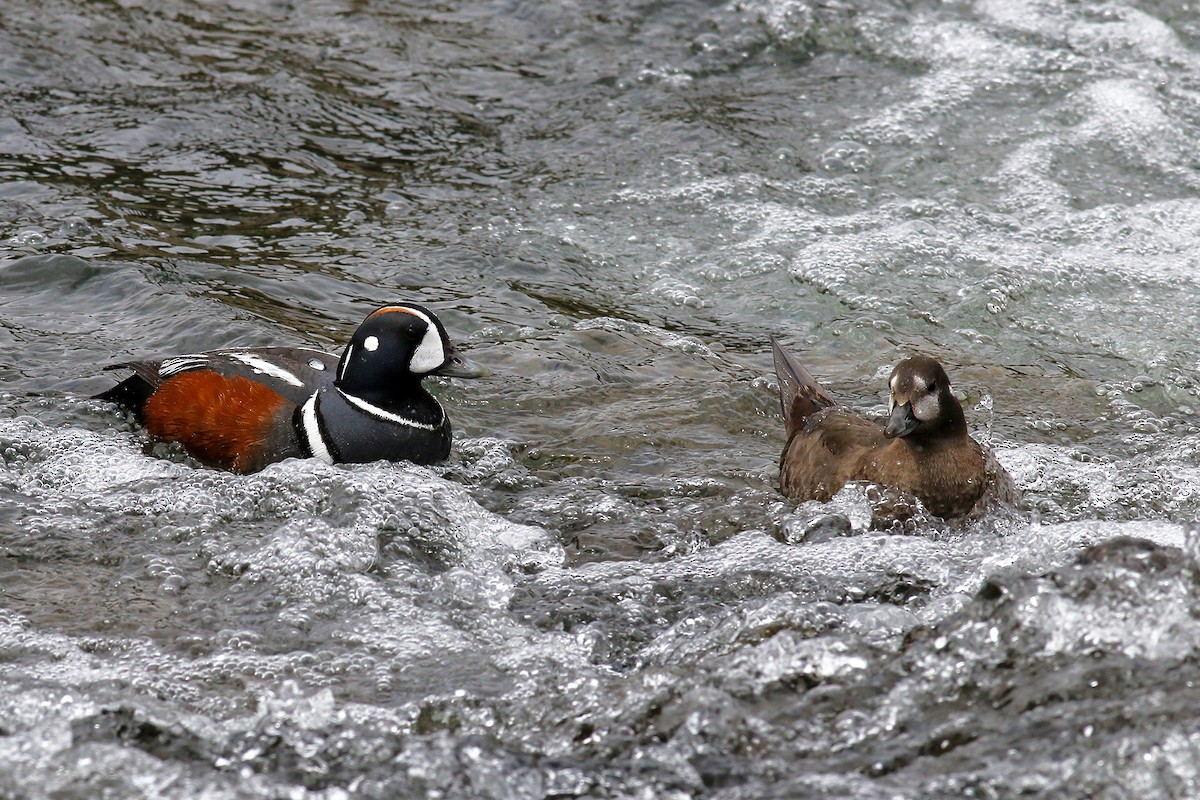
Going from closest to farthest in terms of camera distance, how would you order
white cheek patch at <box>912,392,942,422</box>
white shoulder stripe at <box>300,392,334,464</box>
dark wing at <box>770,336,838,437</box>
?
white cheek patch at <box>912,392,942,422</box> → white shoulder stripe at <box>300,392,334,464</box> → dark wing at <box>770,336,838,437</box>

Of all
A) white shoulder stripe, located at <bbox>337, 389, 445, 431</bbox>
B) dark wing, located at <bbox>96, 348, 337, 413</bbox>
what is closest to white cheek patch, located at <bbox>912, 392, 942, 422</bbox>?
white shoulder stripe, located at <bbox>337, 389, 445, 431</bbox>

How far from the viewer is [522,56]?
10016 millimetres

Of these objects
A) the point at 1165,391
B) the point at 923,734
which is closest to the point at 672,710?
the point at 923,734

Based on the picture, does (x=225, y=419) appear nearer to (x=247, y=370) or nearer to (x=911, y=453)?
(x=247, y=370)

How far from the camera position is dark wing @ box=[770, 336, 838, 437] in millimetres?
5957

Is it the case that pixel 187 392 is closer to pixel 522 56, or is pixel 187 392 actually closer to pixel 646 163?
pixel 646 163

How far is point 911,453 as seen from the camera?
209 inches

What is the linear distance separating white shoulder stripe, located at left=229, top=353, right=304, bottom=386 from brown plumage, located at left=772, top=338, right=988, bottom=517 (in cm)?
218

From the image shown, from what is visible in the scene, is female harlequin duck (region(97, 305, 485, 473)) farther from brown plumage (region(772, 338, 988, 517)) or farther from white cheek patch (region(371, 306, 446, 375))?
brown plumage (region(772, 338, 988, 517))

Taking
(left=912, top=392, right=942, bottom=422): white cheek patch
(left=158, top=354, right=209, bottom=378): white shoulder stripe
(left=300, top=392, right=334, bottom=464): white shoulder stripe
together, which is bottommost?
(left=300, top=392, right=334, bottom=464): white shoulder stripe

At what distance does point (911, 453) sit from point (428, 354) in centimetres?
206

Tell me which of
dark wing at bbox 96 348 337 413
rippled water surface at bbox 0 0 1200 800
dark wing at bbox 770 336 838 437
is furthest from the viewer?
dark wing at bbox 770 336 838 437

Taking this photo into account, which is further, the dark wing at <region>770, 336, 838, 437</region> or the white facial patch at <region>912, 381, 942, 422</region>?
the dark wing at <region>770, 336, 838, 437</region>

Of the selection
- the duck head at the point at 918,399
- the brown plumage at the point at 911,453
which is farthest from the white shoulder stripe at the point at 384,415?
the duck head at the point at 918,399
